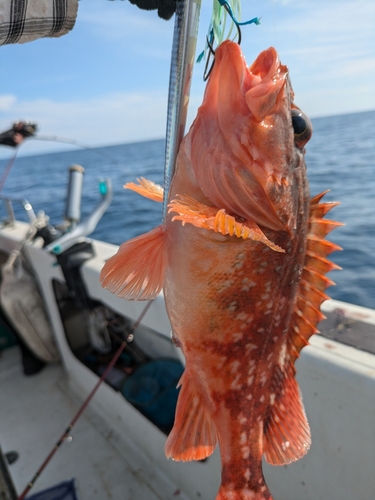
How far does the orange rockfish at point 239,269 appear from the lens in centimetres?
98

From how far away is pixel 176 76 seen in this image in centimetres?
85

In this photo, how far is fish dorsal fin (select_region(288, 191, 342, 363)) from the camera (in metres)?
1.21

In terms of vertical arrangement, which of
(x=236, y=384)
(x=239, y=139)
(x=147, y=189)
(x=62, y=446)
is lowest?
(x=62, y=446)

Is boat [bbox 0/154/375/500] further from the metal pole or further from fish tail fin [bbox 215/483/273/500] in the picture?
the metal pole

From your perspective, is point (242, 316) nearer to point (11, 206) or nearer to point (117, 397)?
point (117, 397)

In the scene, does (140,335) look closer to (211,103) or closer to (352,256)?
(211,103)

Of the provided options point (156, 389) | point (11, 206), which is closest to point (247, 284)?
point (156, 389)

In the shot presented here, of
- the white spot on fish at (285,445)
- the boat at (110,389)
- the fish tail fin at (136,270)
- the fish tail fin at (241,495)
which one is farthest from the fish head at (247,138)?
the fish tail fin at (241,495)

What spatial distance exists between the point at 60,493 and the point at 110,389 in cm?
85

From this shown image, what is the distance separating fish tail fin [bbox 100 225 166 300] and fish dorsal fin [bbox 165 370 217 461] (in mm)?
366

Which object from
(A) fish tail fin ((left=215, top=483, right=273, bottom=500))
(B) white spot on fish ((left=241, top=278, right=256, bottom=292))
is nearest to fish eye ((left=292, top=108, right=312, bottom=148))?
(B) white spot on fish ((left=241, top=278, right=256, bottom=292))

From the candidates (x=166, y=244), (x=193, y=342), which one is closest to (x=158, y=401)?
(x=193, y=342)

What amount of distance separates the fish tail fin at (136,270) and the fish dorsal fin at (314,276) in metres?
0.49

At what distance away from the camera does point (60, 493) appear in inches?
96.5
